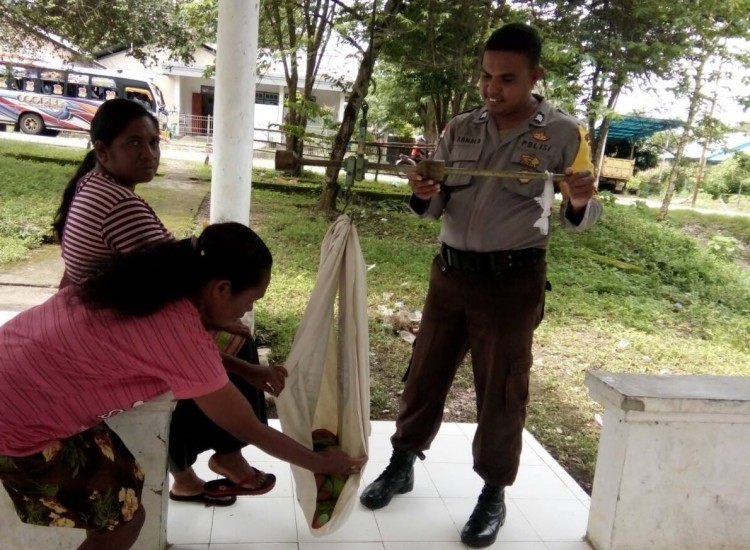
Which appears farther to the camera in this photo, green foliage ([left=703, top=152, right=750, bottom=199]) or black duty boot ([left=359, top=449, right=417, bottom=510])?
green foliage ([left=703, top=152, right=750, bottom=199])

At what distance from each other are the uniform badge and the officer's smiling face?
0.16m

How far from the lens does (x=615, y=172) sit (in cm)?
1493

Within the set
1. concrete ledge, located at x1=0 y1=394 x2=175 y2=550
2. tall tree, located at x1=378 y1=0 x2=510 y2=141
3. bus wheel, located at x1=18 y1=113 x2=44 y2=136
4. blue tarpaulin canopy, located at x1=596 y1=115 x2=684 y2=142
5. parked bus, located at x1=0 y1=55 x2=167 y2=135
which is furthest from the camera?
bus wheel, located at x1=18 y1=113 x2=44 y2=136

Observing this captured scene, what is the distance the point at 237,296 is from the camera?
4.55 ft

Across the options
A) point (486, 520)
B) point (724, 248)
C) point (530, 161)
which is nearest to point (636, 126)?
point (724, 248)

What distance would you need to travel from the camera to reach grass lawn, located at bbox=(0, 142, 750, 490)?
144 inches

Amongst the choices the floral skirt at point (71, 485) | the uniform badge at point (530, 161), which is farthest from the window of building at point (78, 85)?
the floral skirt at point (71, 485)

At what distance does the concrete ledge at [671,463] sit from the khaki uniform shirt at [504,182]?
580mm

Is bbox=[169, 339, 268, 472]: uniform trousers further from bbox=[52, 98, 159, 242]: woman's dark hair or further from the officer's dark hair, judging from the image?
the officer's dark hair

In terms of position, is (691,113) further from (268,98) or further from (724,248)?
(268,98)

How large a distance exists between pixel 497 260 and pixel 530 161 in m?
0.33

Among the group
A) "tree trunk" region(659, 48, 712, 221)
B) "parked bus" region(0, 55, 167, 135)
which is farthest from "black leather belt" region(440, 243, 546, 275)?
"parked bus" region(0, 55, 167, 135)

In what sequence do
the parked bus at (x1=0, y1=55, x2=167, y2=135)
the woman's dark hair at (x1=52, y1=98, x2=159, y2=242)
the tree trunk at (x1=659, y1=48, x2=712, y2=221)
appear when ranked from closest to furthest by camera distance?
the woman's dark hair at (x1=52, y1=98, x2=159, y2=242) < the tree trunk at (x1=659, y1=48, x2=712, y2=221) < the parked bus at (x1=0, y1=55, x2=167, y2=135)

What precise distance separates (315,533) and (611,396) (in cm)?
102
